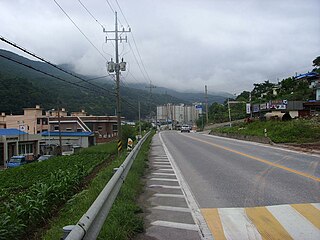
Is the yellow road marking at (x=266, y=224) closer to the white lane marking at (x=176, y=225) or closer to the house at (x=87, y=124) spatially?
the white lane marking at (x=176, y=225)

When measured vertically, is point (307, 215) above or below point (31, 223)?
above

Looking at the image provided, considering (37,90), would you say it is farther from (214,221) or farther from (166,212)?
(214,221)

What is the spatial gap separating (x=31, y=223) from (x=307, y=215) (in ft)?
20.6

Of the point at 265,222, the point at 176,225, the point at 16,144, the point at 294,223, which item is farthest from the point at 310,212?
the point at 16,144

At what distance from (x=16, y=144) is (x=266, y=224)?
5290 centimetres

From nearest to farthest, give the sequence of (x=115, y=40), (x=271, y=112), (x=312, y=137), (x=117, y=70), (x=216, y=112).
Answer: (x=312, y=137), (x=117, y=70), (x=115, y=40), (x=271, y=112), (x=216, y=112)

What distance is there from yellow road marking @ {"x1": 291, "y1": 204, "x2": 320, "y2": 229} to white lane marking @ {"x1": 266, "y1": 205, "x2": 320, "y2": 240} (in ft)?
0.28

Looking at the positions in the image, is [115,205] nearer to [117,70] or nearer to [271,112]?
[117,70]

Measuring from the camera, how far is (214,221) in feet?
21.5

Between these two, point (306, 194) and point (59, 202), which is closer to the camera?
point (306, 194)

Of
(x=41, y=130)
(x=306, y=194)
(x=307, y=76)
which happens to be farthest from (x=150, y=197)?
(x=41, y=130)

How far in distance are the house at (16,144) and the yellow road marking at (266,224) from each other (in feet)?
154

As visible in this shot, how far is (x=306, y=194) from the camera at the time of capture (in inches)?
332

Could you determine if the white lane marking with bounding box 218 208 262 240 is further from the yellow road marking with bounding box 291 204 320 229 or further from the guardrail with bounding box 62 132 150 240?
the guardrail with bounding box 62 132 150 240
